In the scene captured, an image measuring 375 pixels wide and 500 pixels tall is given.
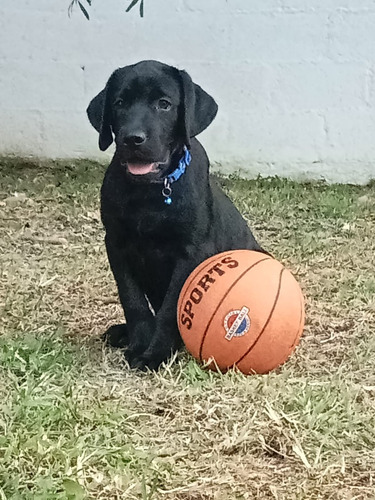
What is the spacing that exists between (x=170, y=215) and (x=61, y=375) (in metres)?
0.70

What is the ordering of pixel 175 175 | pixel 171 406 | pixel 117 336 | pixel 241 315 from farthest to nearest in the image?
1. pixel 117 336
2. pixel 175 175
3. pixel 241 315
4. pixel 171 406

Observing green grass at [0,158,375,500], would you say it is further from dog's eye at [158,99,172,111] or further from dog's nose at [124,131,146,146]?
dog's eye at [158,99,172,111]

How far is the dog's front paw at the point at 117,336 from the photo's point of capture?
11.0 feet

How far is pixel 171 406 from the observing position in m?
2.70

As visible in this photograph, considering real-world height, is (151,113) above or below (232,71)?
above

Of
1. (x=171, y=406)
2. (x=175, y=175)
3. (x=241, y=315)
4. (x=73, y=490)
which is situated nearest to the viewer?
(x=73, y=490)

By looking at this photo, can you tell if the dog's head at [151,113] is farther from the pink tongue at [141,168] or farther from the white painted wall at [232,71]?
the white painted wall at [232,71]

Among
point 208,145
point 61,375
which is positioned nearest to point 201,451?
point 61,375

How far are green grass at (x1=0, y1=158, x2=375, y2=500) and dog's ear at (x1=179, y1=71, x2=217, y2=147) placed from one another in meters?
0.86

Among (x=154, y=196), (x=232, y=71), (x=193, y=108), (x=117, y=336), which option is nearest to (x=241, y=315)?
(x=154, y=196)

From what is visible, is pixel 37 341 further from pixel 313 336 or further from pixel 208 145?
pixel 208 145

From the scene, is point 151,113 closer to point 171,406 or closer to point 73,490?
point 171,406

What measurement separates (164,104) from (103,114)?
27 cm

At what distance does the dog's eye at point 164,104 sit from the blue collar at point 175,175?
18cm
